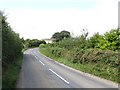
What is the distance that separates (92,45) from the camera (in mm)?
45750

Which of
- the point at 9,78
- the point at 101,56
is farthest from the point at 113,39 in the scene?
the point at 9,78

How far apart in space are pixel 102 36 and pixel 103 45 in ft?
9.89

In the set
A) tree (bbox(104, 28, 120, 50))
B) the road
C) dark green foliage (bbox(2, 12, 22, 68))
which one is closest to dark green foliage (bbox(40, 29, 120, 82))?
tree (bbox(104, 28, 120, 50))

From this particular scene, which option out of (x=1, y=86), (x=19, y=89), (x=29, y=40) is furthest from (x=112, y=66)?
(x=29, y=40)

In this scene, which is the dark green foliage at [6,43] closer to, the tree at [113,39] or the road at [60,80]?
the road at [60,80]

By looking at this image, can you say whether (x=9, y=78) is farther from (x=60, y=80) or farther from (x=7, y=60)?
(x=7, y=60)

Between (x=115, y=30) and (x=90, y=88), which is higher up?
(x=115, y=30)

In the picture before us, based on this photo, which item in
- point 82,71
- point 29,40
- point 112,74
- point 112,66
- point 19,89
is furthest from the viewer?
point 29,40

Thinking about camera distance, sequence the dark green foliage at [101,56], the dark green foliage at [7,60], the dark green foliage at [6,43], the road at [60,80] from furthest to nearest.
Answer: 1. the dark green foliage at [101,56]
2. the dark green foliage at [6,43]
3. the road at [60,80]
4. the dark green foliage at [7,60]

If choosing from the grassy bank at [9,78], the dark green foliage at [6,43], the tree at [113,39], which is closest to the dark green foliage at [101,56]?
the tree at [113,39]

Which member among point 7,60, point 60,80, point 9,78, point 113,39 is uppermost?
point 113,39

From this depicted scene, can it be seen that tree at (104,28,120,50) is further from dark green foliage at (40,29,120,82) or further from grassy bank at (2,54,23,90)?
grassy bank at (2,54,23,90)

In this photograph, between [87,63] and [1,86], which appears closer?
[1,86]

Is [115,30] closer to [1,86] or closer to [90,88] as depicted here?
[90,88]
